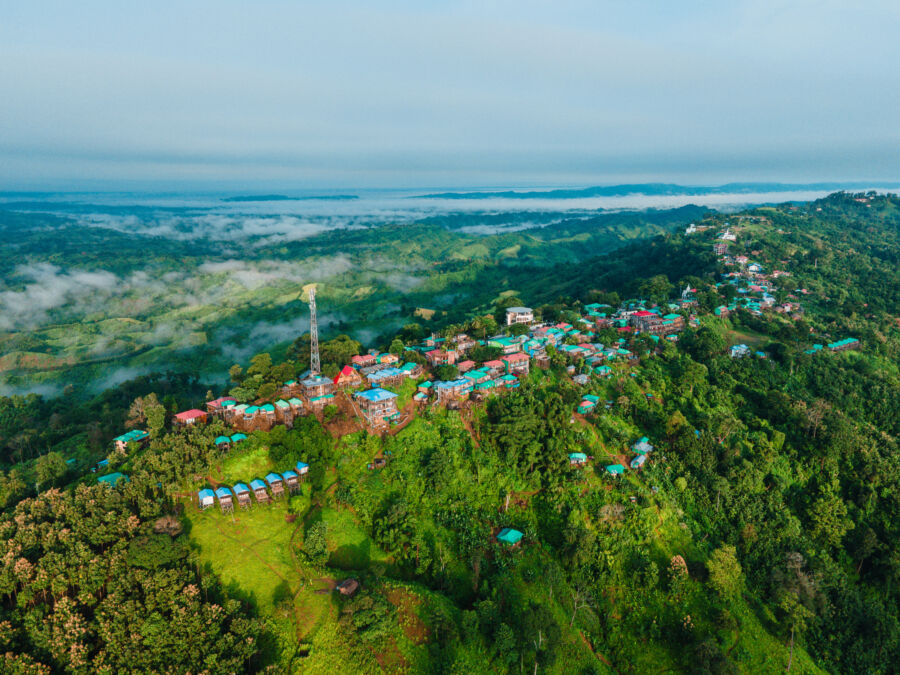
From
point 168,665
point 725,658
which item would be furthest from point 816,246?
point 168,665

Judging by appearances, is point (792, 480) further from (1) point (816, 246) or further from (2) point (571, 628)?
(1) point (816, 246)

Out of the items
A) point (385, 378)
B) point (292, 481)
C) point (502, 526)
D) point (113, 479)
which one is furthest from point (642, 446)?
point (113, 479)

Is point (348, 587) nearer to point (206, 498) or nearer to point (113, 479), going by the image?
point (206, 498)

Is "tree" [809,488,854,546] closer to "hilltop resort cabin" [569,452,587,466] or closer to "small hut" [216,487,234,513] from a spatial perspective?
"hilltop resort cabin" [569,452,587,466]

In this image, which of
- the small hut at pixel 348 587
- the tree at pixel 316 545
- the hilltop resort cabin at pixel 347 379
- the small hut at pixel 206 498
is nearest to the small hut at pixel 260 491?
the small hut at pixel 206 498

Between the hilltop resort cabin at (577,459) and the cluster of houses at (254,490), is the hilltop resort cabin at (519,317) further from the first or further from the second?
the cluster of houses at (254,490)

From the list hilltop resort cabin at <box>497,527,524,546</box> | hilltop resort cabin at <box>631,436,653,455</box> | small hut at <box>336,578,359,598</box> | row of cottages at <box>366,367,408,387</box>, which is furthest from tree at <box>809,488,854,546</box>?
small hut at <box>336,578,359,598</box>

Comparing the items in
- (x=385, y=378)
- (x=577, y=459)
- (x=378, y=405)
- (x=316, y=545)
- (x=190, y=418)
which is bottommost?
(x=316, y=545)

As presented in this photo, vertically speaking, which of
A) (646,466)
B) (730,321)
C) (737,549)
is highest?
(730,321)
